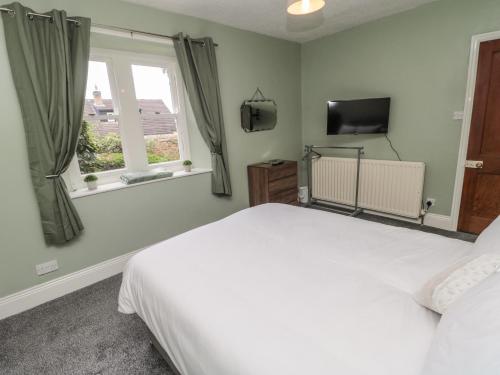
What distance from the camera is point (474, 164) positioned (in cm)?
263

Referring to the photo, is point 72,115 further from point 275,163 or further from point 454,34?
point 454,34

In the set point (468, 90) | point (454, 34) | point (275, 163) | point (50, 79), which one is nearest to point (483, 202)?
point (468, 90)

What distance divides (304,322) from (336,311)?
144 millimetres

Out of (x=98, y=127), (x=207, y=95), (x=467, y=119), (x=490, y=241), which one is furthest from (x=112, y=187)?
(x=467, y=119)

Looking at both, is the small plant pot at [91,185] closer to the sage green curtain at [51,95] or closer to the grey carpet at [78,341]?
the sage green curtain at [51,95]

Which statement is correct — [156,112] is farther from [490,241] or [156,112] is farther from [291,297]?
[490,241]

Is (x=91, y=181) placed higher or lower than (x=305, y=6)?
lower

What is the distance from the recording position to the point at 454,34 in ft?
8.42

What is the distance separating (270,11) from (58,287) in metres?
3.21

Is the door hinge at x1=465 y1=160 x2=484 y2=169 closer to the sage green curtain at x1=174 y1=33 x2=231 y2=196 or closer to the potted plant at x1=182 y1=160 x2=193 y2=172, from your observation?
the sage green curtain at x1=174 y1=33 x2=231 y2=196

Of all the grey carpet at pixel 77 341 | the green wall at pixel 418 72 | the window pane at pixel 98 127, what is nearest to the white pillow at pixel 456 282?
the grey carpet at pixel 77 341

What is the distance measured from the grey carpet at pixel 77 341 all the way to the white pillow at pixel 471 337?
4.43ft

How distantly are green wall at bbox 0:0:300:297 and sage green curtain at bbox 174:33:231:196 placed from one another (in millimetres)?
140

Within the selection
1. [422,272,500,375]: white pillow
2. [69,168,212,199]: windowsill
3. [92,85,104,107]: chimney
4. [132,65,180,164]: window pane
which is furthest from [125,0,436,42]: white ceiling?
[422,272,500,375]: white pillow
